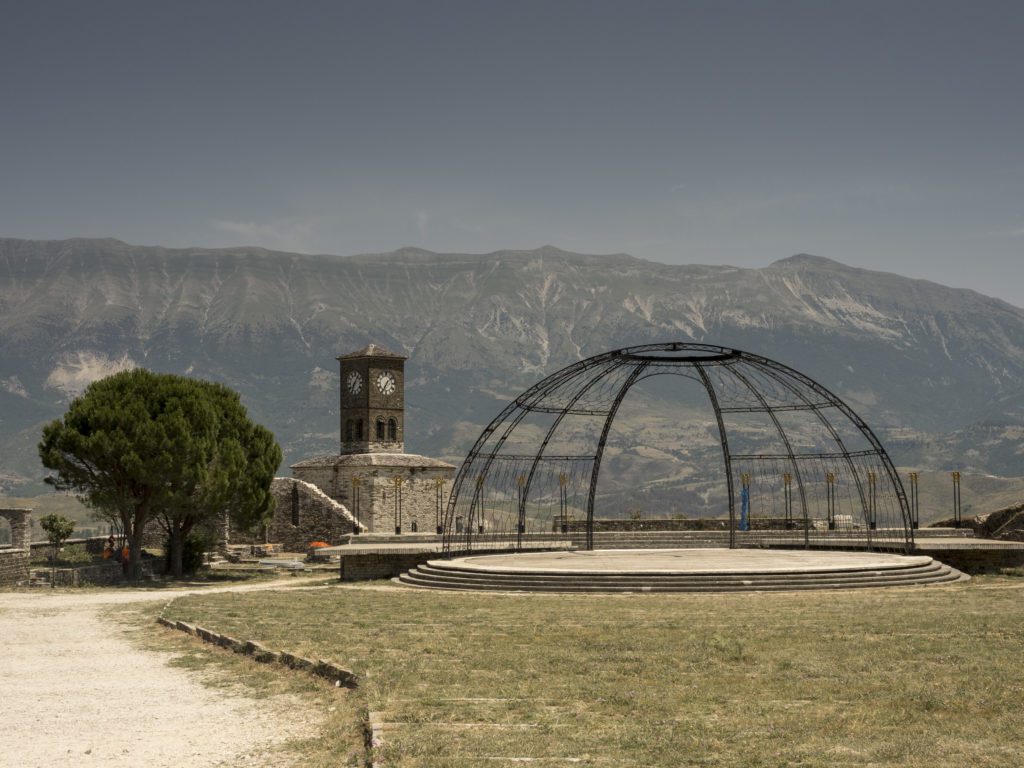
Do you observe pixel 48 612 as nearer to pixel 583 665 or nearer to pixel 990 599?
pixel 583 665

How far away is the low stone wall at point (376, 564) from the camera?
40.9 m

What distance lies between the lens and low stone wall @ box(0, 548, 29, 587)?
4184 cm

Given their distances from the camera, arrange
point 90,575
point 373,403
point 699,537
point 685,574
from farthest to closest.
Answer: point 373,403 < point 699,537 < point 90,575 < point 685,574

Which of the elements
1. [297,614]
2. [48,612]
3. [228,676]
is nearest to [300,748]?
[228,676]

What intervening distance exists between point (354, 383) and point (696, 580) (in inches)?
2160

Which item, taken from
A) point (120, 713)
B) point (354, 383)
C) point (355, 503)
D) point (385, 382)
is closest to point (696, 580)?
point (120, 713)

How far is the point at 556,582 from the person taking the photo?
112 feet

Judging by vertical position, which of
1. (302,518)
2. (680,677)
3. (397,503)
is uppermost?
(397,503)

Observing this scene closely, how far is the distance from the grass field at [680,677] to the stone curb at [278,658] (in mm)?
426

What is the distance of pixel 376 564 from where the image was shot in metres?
41.0

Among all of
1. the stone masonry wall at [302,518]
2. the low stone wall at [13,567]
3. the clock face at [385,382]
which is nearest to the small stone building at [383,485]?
the stone masonry wall at [302,518]

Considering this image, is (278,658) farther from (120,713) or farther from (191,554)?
(191,554)

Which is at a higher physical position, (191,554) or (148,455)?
(148,455)

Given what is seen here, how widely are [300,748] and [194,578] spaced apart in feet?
118
